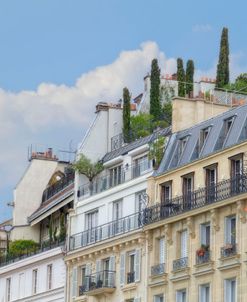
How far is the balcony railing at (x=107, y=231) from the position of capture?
74.5 metres

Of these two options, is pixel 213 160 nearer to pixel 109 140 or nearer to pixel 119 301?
pixel 119 301

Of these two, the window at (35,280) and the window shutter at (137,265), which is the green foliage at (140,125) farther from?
the window shutter at (137,265)

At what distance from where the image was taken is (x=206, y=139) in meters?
70.6

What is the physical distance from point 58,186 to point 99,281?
1819 cm

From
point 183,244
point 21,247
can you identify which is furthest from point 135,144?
point 21,247

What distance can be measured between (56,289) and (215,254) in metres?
19.8

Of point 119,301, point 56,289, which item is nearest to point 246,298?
point 119,301

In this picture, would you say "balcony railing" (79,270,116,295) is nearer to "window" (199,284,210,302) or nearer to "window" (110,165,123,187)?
"window" (110,165,123,187)

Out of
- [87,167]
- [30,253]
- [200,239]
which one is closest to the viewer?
[200,239]

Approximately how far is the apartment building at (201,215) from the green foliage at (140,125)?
12.1 m

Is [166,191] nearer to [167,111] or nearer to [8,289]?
[8,289]

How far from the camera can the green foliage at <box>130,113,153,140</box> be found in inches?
3403

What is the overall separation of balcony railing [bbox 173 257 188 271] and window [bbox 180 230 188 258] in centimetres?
35

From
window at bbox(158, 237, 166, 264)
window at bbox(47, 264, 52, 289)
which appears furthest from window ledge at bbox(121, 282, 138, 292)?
window at bbox(47, 264, 52, 289)
